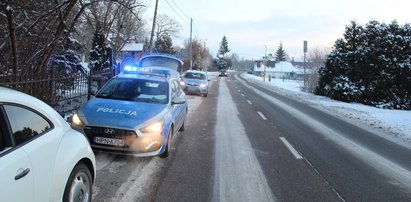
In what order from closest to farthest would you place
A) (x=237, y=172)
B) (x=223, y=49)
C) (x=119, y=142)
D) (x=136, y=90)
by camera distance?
(x=119, y=142)
(x=237, y=172)
(x=136, y=90)
(x=223, y=49)

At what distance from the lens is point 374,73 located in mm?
23797

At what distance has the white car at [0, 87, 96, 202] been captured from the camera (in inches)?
120

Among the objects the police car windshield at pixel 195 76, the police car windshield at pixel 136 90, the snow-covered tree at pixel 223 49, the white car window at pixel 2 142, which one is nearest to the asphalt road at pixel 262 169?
the police car windshield at pixel 136 90

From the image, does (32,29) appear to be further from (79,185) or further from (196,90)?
(196,90)

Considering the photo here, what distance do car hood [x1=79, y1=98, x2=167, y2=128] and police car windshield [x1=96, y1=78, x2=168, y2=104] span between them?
1.23 feet

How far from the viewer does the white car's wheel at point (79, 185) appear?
3.91 m

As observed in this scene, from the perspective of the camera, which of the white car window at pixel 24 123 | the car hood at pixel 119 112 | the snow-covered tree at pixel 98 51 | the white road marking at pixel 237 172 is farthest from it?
the snow-covered tree at pixel 98 51

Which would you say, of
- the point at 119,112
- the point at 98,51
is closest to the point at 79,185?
the point at 119,112

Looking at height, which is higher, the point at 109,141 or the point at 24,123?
the point at 24,123

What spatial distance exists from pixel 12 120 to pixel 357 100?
2372 centimetres

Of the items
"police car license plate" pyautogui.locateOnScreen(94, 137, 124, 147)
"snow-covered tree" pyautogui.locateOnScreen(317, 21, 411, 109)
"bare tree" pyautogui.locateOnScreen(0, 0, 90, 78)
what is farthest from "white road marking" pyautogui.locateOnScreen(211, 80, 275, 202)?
"snow-covered tree" pyautogui.locateOnScreen(317, 21, 411, 109)

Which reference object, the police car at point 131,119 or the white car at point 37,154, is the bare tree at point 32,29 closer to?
the police car at point 131,119

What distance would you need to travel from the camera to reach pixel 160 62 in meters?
20.4

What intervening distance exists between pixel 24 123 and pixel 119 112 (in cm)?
355
